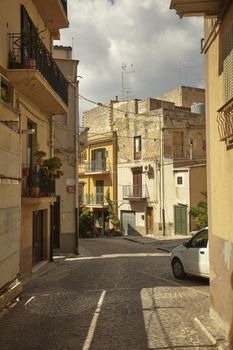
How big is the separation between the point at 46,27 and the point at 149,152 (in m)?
21.4

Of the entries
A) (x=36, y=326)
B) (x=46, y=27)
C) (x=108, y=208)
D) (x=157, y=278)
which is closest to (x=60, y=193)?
(x=46, y=27)

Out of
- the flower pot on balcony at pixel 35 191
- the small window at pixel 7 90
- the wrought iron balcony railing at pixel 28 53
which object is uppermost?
the wrought iron balcony railing at pixel 28 53

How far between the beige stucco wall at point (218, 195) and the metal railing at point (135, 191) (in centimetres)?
2929

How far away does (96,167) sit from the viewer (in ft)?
146

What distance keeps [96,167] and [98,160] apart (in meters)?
0.70

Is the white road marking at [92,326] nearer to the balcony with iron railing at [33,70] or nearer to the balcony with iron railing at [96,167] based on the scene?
the balcony with iron railing at [33,70]

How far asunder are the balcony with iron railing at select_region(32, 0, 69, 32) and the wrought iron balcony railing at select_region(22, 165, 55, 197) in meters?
5.69

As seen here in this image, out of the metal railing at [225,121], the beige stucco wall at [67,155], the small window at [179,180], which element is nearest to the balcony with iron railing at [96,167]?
the small window at [179,180]

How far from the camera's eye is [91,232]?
40.2 metres

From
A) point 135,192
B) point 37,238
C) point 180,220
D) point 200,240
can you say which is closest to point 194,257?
point 200,240

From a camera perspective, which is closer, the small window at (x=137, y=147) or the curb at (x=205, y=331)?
the curb at (x=205, y=331)

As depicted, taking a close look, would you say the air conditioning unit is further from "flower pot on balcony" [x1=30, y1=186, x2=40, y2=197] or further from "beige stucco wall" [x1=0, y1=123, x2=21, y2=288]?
"beige stucco wall" [x1=0, y1=123, x2=21, y2=288]

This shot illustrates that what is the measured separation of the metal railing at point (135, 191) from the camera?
1512 inches

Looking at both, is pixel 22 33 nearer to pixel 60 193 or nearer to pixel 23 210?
pixel 23 210
